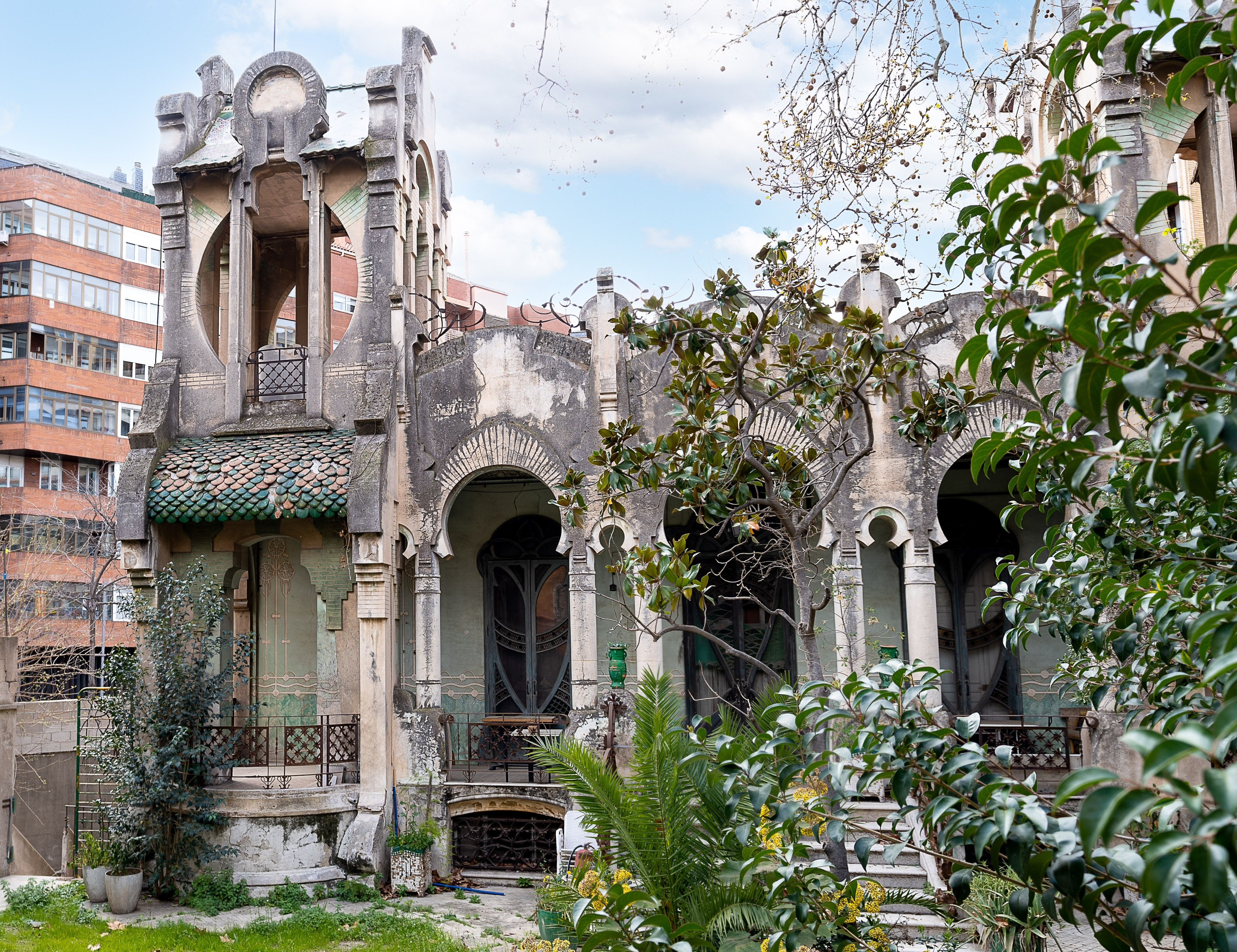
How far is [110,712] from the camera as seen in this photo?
494 inches

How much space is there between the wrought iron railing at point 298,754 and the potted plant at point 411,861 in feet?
3.50

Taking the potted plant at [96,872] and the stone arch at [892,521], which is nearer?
the potted plant at [96,872]

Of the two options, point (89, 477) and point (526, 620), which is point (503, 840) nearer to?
point (526, 620)

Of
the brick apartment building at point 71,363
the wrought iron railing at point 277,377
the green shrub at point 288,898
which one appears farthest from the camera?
the brick apartment building at point 71,363

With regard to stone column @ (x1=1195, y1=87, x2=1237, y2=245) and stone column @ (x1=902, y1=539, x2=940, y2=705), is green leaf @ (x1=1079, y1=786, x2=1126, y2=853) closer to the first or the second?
stone column @ (x1=902, y1=539, x2=940, y2=705)

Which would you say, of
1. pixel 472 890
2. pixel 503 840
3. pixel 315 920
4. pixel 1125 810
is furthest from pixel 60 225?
pixel 1125 810

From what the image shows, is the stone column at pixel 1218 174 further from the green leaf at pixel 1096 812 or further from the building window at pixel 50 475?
the building window at pixel 50 475

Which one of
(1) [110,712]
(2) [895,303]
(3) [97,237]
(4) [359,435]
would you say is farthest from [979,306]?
(3) [97,237]

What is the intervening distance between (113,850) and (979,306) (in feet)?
40.4

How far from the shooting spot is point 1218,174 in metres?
12.3

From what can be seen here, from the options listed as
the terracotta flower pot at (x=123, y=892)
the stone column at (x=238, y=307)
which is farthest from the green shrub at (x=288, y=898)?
the stone column at (x=238, y=307)

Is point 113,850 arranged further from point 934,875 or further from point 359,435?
point 934,875

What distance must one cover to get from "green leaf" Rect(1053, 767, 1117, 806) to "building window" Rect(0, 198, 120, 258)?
122ft

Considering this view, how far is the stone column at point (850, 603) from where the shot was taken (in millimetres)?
12297
